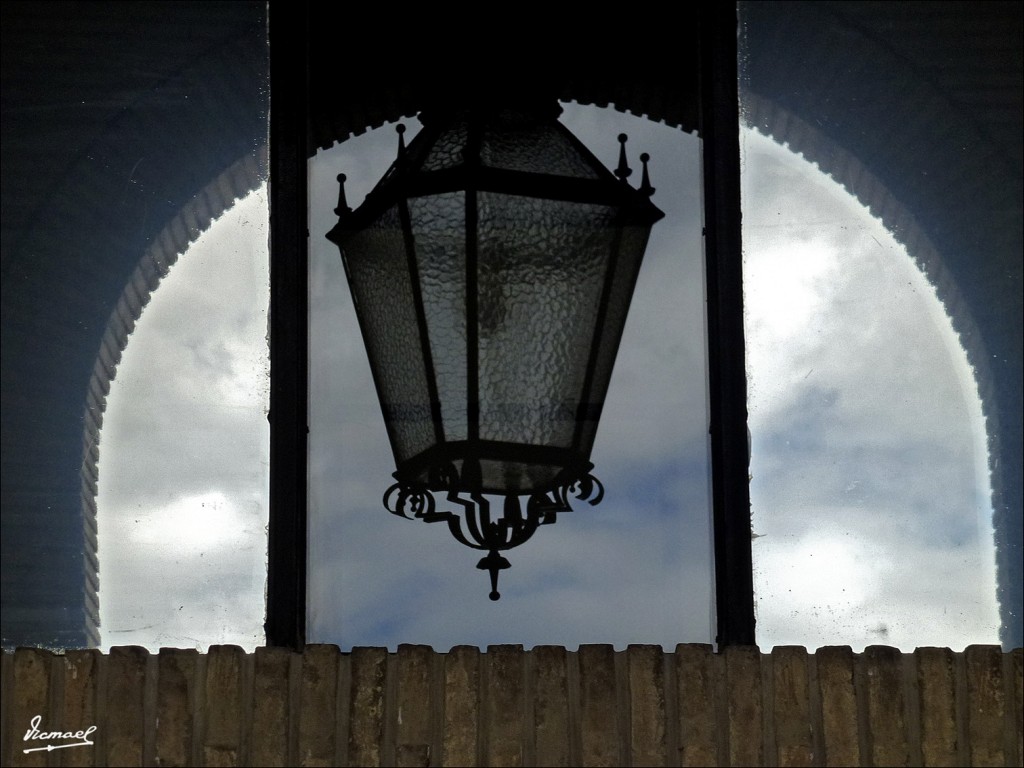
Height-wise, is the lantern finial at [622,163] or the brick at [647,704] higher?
the lantern finial at [622,163]

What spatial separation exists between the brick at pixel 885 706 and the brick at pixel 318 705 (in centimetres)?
111

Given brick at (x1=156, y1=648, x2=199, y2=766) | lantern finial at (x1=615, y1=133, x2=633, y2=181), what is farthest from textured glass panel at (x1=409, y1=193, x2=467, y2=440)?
brick at (x1=156, y1=648, x2=199, y2=766)

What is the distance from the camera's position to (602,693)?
96.9 inches

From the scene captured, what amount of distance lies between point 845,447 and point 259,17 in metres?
1.74

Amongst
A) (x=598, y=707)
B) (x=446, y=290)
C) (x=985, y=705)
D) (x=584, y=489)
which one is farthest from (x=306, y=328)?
(x=985, y=705)

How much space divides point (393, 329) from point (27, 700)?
1094 mm

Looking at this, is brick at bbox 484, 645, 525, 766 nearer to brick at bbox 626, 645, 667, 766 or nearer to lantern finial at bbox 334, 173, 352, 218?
brick at bbox 626, 645, 667, 766

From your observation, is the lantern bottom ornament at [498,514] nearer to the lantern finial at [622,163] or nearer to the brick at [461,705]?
the brick at [461,705]

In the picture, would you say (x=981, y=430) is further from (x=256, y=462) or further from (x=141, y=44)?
(x=141, y=44)

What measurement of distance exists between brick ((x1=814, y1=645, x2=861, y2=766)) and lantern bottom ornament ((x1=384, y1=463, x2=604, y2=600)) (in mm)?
600

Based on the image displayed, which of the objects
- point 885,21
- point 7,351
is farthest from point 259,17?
point 885,21

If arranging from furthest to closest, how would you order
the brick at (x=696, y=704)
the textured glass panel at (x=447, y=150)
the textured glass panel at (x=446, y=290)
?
the textured glass panel at (x=447, y=150) < the textured glass panel at (x=446, y=290) < the brick at (x=696, y=704)

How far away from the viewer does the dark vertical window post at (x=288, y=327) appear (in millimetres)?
2609

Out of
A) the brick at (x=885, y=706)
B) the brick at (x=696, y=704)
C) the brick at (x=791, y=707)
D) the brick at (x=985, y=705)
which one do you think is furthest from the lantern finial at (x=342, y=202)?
the brick at (x=985, y=705)
